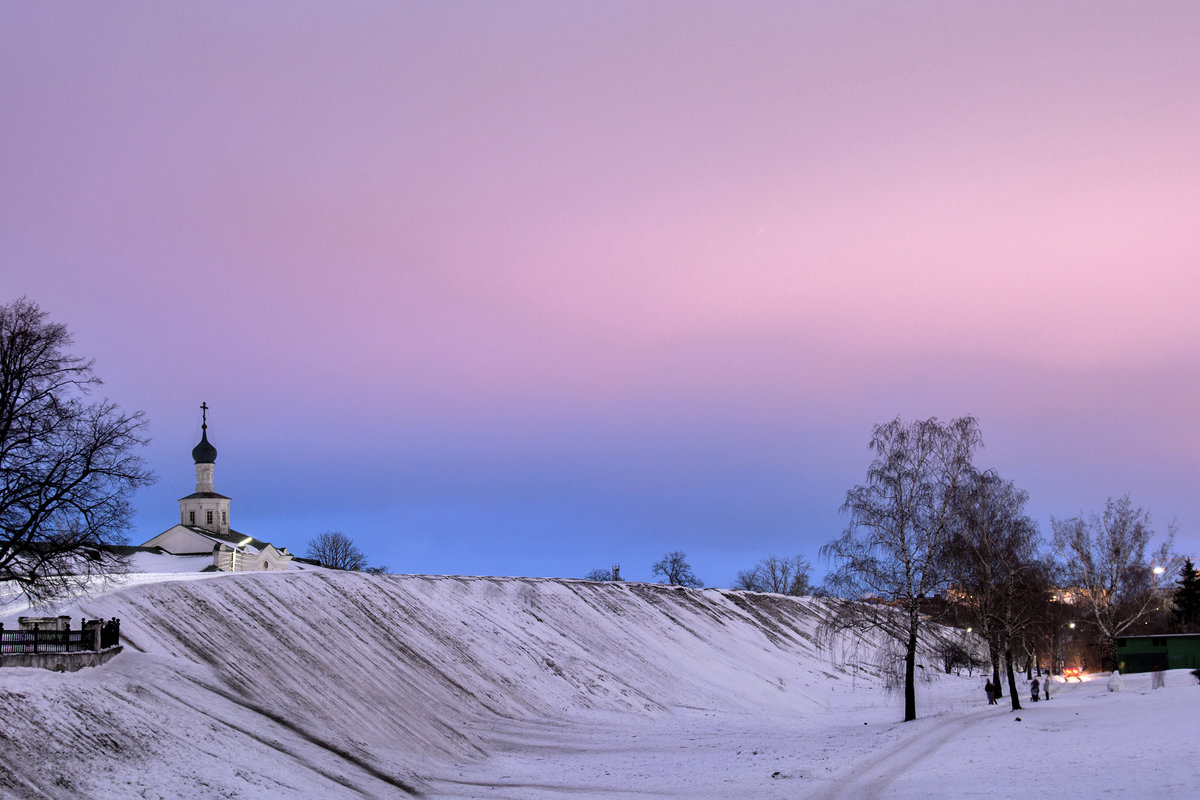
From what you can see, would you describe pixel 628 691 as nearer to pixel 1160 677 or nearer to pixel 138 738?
pixel 1160 677

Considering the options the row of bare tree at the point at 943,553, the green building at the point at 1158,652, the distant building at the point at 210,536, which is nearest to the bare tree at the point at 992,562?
the row of bare tree at the point at 943,553

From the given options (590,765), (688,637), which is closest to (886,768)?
(590,765)

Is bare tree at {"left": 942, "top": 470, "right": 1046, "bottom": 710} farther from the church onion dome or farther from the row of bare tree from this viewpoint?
the church onion dome

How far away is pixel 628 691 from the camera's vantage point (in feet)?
186

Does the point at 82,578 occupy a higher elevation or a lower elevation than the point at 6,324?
lower

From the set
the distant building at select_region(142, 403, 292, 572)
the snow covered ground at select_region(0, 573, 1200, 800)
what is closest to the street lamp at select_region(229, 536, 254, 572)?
the distant building at select_region(142, 403, 292, 572)

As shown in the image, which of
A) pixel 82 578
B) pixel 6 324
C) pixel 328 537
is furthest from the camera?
pixel 328 537

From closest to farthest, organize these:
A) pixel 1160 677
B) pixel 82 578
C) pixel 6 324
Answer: pixel 6 324
pixel 82 578
pixel 1160 677

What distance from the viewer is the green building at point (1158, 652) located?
68062mm

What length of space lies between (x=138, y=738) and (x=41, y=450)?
475 inches

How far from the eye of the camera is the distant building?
80.9 metres

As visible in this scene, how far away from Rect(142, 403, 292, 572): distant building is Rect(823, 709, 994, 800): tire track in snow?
56.3 m

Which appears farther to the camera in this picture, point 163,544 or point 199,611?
point 163,544

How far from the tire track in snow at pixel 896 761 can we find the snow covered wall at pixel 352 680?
486 inches
